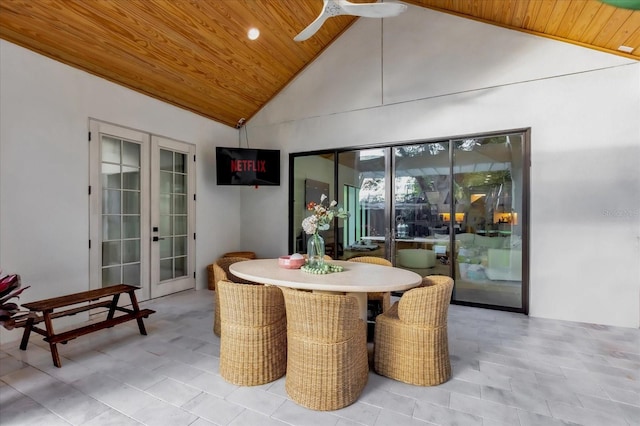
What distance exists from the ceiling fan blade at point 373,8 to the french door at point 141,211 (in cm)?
323

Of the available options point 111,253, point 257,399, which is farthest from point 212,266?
point 257,399

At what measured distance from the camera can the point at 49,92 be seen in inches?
136

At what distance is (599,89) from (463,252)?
2449 millimetres

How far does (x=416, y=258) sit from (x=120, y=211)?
4183mm

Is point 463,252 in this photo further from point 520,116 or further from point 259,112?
point 259,112

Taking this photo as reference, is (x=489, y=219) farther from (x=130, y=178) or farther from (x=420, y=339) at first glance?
(x=130, y=178)

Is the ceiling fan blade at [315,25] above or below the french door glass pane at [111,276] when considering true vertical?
above

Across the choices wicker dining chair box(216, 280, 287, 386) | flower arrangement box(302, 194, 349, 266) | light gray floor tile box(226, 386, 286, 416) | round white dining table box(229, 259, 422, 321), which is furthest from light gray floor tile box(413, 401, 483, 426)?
flower arrangement box(302, 194, 349, 266)

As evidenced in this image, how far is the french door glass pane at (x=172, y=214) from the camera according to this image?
4.82 metres

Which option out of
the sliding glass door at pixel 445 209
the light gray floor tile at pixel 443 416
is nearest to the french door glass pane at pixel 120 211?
the sliding glass door at pixel 445 209

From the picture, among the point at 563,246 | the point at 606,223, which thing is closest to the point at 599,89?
the point at 606,223

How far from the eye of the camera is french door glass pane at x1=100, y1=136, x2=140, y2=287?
13.3 ft

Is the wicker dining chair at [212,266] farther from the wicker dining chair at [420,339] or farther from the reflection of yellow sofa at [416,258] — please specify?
the wicker dining chair at [420,339]

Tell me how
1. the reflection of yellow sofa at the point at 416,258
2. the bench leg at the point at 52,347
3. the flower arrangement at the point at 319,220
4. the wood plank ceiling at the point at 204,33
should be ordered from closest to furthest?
the bench leg at the point at 52,347
the flower arrangement at the point at 319,220
the wood plank ceiling at the point at 204,33
the reflection of yellow sofa at the point at 416,258
